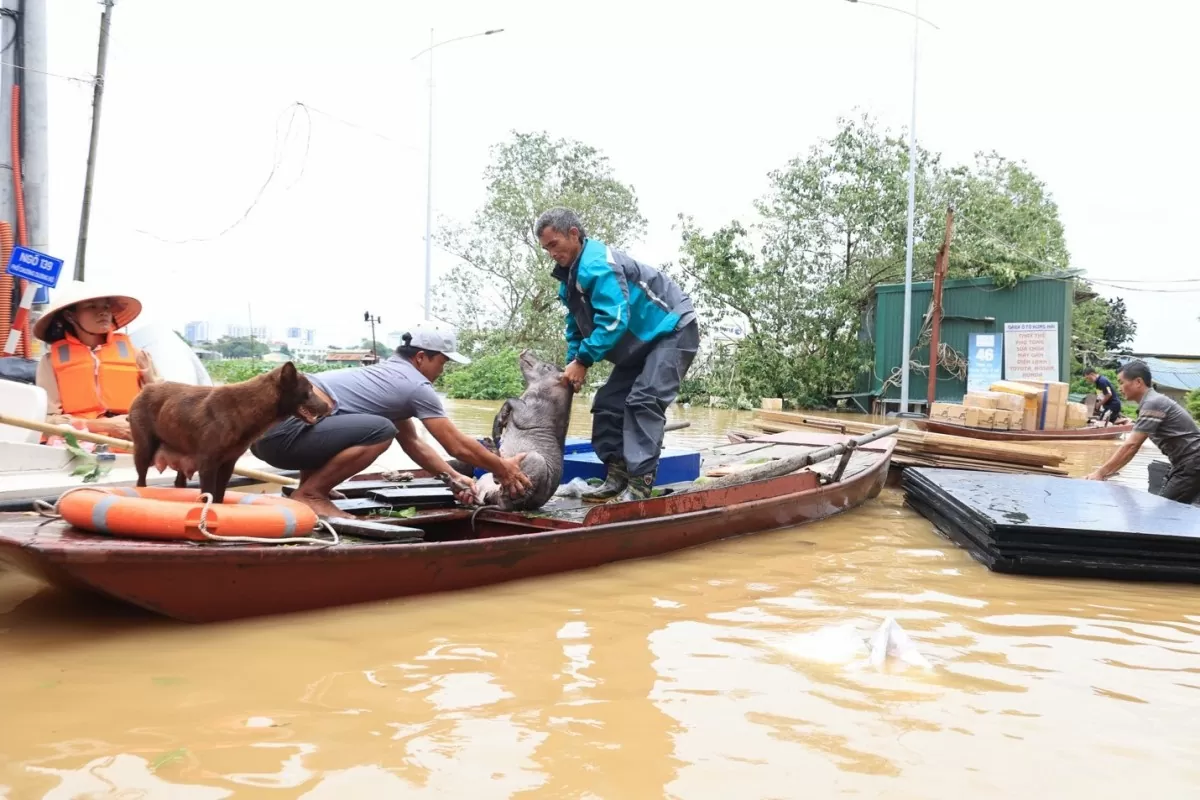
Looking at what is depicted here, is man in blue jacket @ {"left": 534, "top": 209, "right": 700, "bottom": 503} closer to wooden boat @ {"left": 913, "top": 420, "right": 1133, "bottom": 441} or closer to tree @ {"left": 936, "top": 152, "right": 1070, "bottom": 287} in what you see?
wooden boat @ {"left": 913, "top": 420, "right": 1133, "bottom": 441}

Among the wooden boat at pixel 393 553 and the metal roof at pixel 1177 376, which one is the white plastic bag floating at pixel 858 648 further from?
the metal roof at pixel 1177 376

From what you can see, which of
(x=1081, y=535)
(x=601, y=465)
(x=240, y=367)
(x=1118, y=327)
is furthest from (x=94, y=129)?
(x=1118, y=327)

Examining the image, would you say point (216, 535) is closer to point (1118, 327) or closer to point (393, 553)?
point (393, 553)

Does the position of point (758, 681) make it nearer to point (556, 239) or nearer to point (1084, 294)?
point (556, 239)

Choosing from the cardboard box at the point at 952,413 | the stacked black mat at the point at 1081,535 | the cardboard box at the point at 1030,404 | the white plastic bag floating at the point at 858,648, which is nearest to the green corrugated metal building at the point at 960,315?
the cardboard box at the point at 1030,404

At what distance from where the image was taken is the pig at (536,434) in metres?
5.00

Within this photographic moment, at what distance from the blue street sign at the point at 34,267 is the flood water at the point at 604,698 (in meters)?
4.32

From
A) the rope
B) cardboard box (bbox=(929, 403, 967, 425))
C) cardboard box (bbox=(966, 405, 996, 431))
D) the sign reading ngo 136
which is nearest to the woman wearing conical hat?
the rope

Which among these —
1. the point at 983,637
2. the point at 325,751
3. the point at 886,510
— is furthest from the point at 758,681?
the point at 886,510

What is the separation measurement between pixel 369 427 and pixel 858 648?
2.53 metres

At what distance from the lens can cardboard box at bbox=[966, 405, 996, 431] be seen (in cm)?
1465

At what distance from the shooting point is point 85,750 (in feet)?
8.47

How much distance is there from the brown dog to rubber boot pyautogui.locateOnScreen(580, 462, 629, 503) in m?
2.13

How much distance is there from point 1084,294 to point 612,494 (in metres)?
24.3
